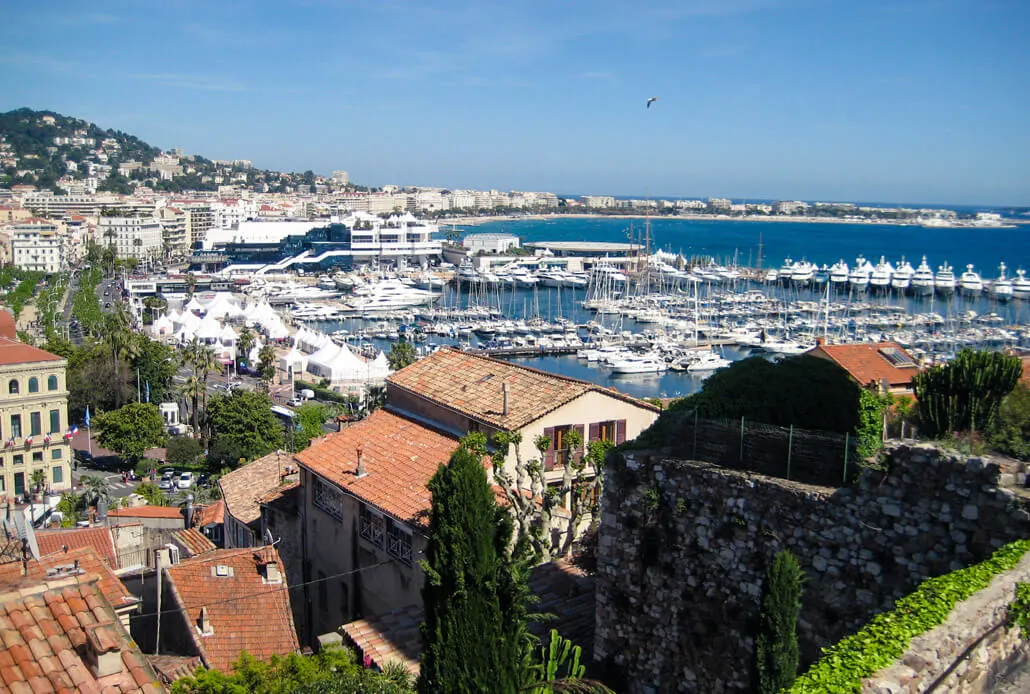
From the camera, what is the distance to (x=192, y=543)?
15.2m

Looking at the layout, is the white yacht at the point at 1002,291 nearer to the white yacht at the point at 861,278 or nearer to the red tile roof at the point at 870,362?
the white yacht at the point at 861,278

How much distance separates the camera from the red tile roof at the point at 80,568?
7.76 metres

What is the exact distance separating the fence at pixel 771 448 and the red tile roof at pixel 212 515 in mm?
12060

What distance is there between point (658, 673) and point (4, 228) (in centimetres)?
12411

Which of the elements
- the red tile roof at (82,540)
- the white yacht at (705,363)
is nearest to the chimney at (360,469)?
the red tile roof at (82,540)

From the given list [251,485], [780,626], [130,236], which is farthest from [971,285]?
[130,236]

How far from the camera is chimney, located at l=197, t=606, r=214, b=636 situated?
10023 millimetres

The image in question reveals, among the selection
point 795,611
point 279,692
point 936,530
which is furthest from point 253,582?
point 936,530

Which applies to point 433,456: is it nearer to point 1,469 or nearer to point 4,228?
point 1,469

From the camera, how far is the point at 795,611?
6.27 m

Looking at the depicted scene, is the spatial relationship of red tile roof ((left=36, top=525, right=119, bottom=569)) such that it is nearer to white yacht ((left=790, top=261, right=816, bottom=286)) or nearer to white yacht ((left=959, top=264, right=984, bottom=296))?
white yacht ((left=790, top=261, right=816, bottom=286))

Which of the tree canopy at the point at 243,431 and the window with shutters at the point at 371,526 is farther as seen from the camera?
the tree canopy at the point at 243,431

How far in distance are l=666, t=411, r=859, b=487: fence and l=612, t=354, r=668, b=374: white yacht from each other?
51.6 metres

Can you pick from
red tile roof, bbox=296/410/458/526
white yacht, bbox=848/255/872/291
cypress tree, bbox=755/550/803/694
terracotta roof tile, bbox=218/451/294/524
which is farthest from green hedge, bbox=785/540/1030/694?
white yacht, bbox=848/255/872/291
